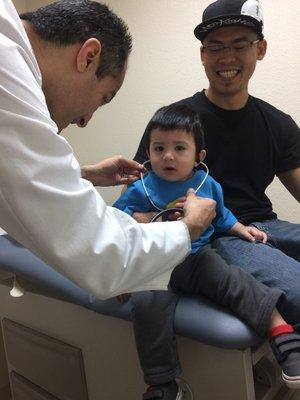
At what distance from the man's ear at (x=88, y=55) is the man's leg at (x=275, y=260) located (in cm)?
63

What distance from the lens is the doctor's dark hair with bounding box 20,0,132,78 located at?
2.61 ft

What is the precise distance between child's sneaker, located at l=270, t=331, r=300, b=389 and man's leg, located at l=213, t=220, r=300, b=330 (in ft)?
0.20

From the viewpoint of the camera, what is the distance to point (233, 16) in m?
1.21

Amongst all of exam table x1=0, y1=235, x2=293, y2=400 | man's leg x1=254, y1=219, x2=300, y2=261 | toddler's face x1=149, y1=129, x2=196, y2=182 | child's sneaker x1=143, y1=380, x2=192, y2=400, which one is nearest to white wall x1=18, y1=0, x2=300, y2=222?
man's leg x1=254, y1=219, x2=300, y2=261

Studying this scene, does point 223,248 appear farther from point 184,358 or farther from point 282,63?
point 282,63

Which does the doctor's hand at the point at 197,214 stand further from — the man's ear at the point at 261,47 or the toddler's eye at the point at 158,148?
the man's ear at the point at 261,47

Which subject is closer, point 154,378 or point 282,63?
point 154,378

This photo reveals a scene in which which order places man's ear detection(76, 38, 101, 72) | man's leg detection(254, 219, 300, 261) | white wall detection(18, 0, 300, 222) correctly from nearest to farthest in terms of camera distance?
man's ear detection(76, 38, 101, 72)
man's leg detection(254, 219, 300, 261)
white wall detection(18, 0, 300, 222)

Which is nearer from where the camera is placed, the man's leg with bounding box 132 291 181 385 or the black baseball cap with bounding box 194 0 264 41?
the man's leg with bounding box 132 291 181 385

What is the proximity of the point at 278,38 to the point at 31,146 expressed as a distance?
134 centimetres

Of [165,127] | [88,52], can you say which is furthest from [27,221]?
[165,127]

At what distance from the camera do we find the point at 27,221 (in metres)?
0.63

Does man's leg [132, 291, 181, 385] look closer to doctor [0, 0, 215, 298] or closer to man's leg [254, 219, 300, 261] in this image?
doctor [0, 0, 215, 298]

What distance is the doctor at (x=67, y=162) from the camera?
1.99 feet
